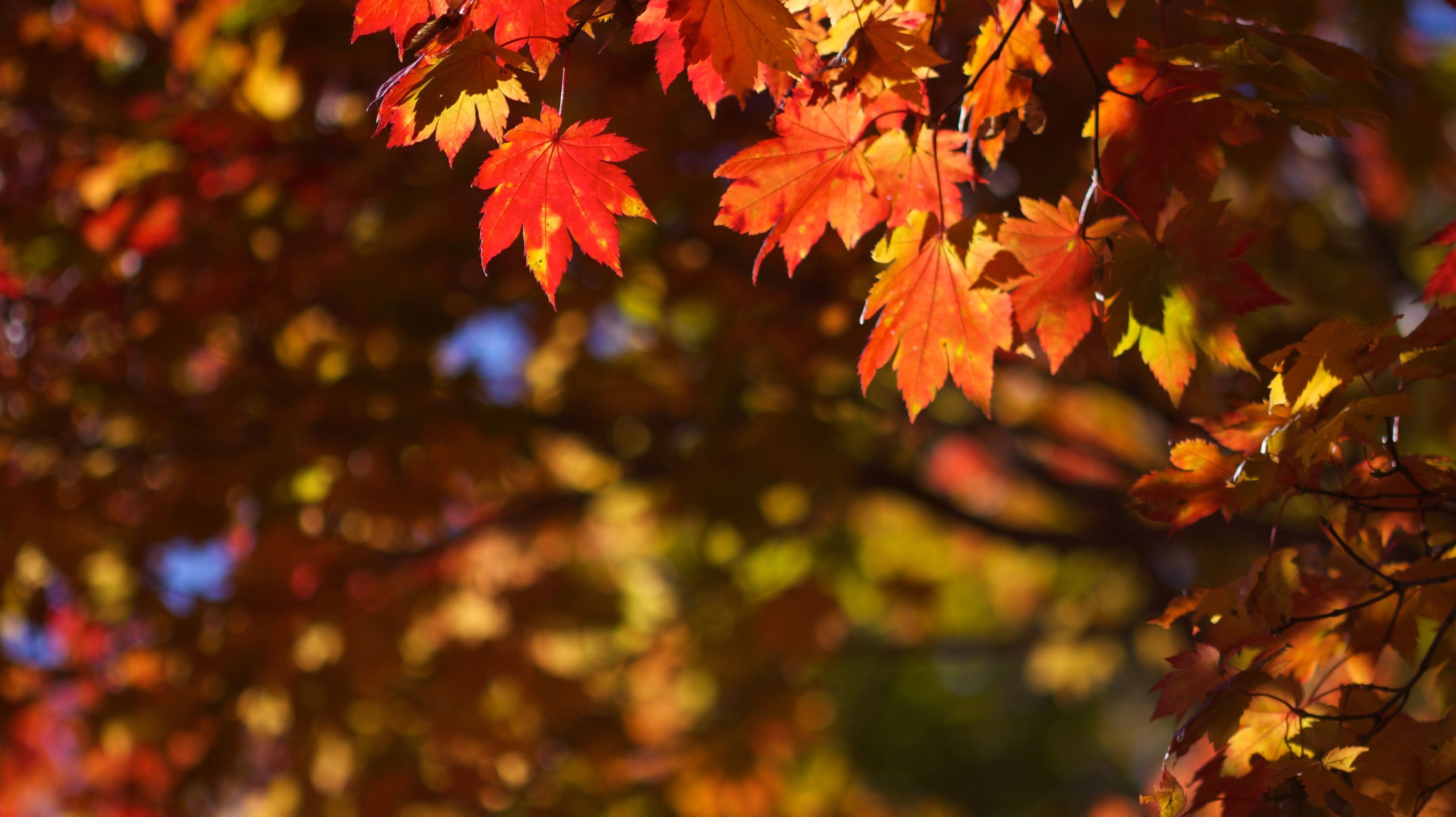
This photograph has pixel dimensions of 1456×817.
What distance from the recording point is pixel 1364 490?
1334mm

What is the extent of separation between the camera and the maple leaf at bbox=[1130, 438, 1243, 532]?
4.29ft

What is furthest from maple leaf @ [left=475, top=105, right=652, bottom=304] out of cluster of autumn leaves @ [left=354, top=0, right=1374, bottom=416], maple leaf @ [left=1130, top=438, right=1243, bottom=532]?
maple leaf @ [left=1130, top=438, right=1243, bottom=532]

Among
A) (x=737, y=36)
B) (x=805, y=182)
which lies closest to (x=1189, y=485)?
(x=805, y=182)

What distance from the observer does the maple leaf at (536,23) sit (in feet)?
3.99

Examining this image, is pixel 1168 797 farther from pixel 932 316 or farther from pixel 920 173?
pixel 920 173

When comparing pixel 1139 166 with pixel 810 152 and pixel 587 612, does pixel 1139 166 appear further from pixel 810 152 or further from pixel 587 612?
pixel 587 612

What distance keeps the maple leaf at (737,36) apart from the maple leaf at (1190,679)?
87 cm

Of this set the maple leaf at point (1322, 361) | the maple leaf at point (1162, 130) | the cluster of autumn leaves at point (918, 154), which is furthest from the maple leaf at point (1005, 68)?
the maple leaf at point (1322, 361)

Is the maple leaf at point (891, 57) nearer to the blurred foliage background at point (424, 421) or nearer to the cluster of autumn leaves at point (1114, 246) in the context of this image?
the cluster of autumn leaves at point (1114, 246)

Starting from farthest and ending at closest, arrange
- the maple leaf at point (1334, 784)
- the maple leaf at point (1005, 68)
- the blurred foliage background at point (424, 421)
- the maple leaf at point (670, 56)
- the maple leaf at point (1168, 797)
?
the blurred foliage background at point (424, 421) → the maple leaf at point (1005, 68) → the maple leaf at point (670, 56) → the maple leaf at point (1168, 797) → the maple leaf at point (1334, 784)

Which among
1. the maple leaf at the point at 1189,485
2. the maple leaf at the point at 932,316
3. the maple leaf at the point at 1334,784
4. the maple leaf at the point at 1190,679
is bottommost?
the maple leaf at the point at 1190,679

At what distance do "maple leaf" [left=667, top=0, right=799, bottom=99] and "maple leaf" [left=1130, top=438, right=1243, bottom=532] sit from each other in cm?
72

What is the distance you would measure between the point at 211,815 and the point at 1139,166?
4.22 m

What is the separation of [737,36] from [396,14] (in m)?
0.44
